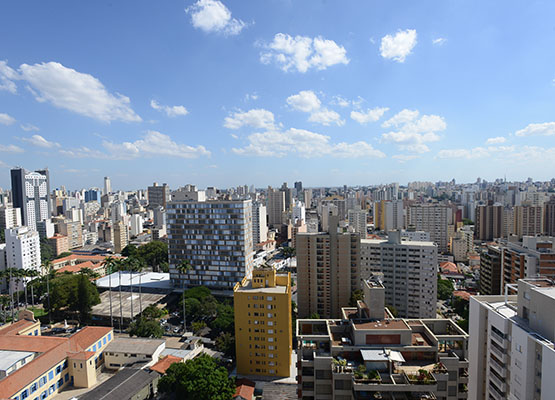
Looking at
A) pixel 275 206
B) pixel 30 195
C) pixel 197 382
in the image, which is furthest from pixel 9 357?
pixel 30 195

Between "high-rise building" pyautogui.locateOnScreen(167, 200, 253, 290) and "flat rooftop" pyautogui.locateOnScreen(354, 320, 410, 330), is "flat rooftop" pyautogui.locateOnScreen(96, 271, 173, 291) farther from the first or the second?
"flat rooftop" pyautogui.locateOnScreen(354, 320, 410, 330)

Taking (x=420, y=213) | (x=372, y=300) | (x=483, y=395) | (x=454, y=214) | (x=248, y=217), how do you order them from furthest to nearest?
1. (x=454, y=214)
2. (x=420, y=213)
3. (x=248, y=217)
4. (x=372, y=300)
5. (x=483, y=395)

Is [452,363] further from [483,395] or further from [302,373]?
[302,373]

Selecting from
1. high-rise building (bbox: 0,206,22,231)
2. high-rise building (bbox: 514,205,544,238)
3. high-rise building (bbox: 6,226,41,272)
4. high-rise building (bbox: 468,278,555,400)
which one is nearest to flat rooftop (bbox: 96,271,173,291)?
high-rise building (bbox: 6,226,41,272)

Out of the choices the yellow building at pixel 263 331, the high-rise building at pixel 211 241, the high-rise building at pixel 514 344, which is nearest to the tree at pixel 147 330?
the yellow building at pixel 263 331

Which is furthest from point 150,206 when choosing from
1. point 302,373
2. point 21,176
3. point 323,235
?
point 302,373
